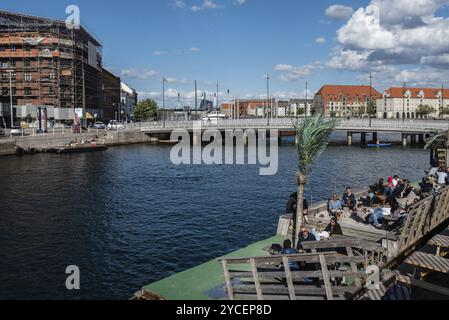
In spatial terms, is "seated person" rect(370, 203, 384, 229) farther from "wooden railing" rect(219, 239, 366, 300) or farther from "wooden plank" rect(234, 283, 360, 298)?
"wooden plank" rect(234, 283, 360, 298)

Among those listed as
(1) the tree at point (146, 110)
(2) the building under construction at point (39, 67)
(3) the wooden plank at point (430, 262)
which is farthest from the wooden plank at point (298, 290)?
(1) the tree at point (146, 110)

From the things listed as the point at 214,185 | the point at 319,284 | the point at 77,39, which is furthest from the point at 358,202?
the point at 77,39

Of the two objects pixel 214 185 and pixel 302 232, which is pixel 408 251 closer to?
pixel 302 232

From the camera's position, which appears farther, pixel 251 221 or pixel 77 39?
pixel 77 39

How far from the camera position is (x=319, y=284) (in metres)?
10.2

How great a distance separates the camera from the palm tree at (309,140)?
14103mm

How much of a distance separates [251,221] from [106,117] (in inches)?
4661

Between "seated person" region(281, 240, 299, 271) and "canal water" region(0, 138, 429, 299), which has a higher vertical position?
"seated person" region(281, 240, 299, 271)

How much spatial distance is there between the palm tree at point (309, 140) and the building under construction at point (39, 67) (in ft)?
279

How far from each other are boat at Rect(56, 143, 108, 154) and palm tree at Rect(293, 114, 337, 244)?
2455 inches

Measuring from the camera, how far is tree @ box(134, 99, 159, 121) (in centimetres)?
14288

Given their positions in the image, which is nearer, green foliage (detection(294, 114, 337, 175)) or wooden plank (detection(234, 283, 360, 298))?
wooden plank (detection(234, 283, 360, 298))

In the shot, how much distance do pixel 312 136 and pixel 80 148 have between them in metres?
64.5

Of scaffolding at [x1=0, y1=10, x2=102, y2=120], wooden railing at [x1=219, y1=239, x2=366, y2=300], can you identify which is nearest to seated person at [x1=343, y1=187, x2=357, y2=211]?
wooden railing at [x1=219, y1=239, x2=366, y2=300]
